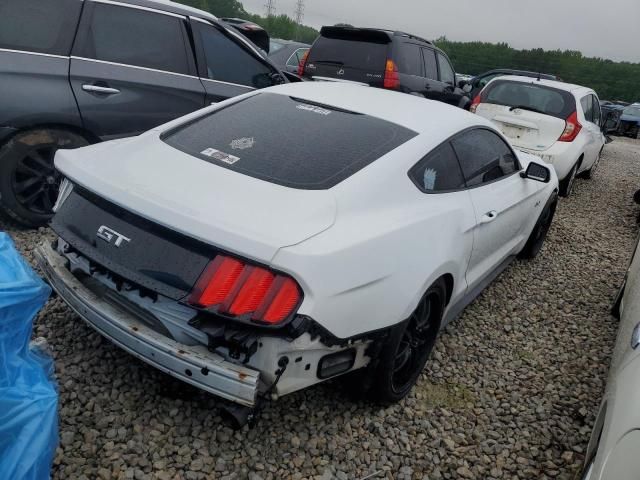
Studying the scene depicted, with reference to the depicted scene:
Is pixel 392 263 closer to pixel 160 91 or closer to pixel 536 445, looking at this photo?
pixel 536 445

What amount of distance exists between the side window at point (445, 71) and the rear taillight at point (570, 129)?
9.55 feet

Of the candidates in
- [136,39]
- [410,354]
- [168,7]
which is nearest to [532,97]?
[168,7]

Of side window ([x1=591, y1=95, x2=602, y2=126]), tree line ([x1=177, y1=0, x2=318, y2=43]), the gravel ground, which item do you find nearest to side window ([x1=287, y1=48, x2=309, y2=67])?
side window ([x1=591, y1=95, x2=602, y2=126])

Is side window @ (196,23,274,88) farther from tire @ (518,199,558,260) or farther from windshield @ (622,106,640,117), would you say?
windshield @ (622,106,640,117)

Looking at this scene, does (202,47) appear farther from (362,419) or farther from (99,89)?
(362,419)

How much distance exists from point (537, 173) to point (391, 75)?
4248mm

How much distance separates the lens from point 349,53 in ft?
25.1

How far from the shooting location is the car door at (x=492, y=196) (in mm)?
2918

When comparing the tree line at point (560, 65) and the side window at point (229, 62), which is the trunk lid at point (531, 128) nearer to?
the side window at point (229, 62)

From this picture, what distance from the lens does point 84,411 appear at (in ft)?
7.41

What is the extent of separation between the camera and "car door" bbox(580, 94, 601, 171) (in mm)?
7074

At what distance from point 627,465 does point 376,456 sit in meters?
1.10

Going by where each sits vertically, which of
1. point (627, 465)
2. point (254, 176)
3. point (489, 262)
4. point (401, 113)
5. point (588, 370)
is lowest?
point (588, 370)

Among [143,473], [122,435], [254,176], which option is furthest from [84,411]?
[254,176]
